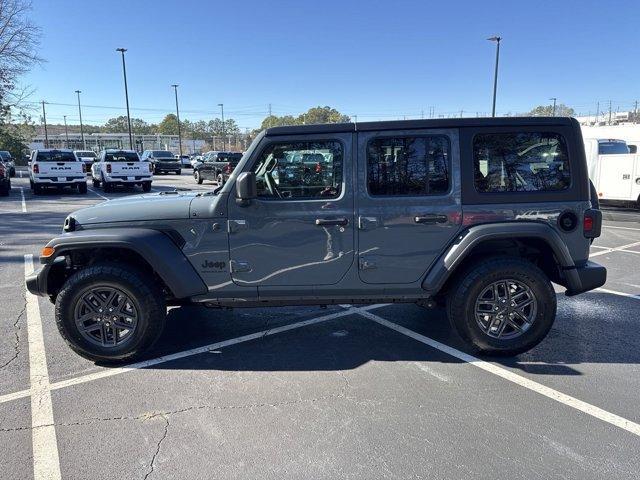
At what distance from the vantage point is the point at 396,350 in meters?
4.22

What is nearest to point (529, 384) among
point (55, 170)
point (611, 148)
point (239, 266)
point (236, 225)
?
point (239, 266)

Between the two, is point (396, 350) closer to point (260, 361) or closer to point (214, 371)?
point (260, 361)

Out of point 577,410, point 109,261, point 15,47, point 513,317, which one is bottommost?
point 577,410

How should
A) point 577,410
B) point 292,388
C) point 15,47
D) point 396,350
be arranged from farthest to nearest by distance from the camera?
point 15,47 < point 396,350 < point 292,388 < point 577,410

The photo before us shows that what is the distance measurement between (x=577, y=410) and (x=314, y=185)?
2.54 m

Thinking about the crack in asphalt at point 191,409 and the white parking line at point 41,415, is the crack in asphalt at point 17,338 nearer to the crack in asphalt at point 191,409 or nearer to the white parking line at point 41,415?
the white parking line at point 41,415

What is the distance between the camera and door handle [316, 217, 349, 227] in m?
3.87

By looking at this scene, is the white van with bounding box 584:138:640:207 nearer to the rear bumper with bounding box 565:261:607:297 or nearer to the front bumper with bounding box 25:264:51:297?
the rear bumper with bounding box 565:261:607:297

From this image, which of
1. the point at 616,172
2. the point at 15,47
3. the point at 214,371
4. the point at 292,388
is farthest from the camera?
the point at 15,47

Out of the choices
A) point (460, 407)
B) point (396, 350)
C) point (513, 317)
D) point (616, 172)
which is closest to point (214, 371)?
point (396, 350)

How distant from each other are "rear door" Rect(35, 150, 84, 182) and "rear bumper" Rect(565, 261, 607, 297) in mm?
18987

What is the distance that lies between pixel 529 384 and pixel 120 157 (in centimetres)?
1945

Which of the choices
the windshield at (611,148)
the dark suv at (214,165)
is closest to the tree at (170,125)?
the dark suv at (214,165)

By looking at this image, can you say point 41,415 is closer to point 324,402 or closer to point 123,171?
point 324,402
